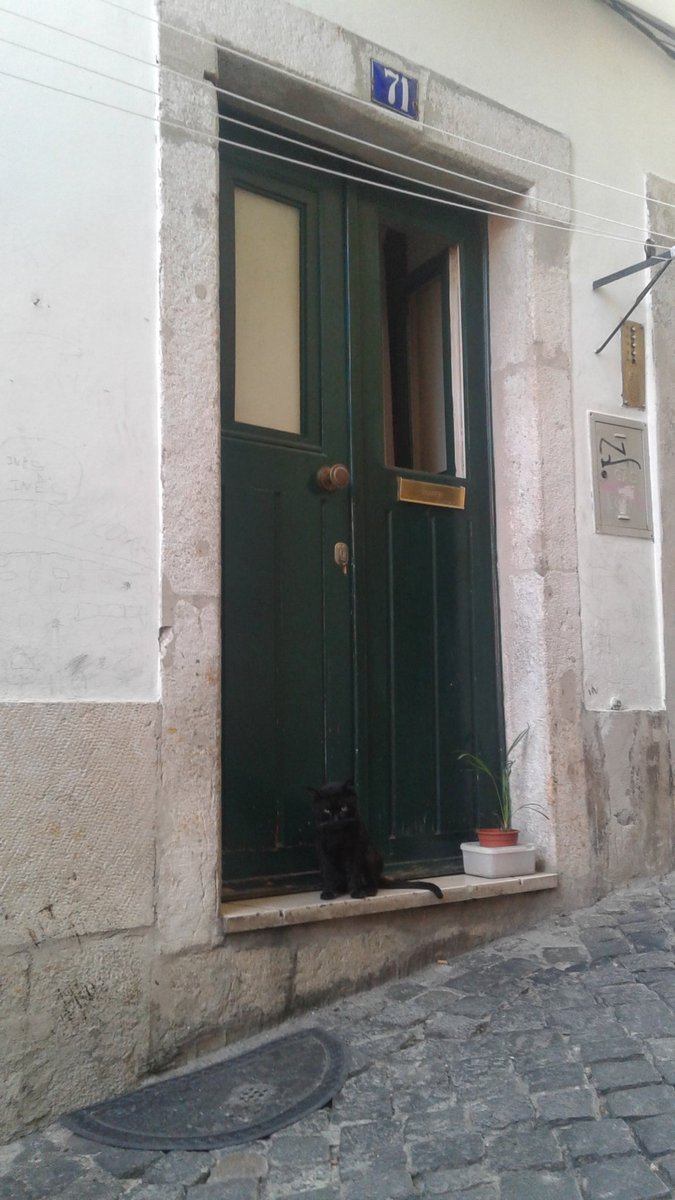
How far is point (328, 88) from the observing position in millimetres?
4391

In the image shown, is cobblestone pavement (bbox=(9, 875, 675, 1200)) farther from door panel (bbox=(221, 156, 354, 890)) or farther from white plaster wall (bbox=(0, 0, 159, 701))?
white plaster wall (bbox=(0, 0, 159, 701))

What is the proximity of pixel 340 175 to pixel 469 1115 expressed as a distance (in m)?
3.66

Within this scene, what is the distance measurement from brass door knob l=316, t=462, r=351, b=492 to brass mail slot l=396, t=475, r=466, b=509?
41cm

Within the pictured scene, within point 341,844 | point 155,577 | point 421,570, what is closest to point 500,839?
point 341,844

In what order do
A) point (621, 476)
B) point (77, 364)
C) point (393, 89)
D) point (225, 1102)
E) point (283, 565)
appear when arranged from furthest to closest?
point (621, 476) < point (393, 89) < point (283, 565) < point (77, 364) < point (225, 1102)

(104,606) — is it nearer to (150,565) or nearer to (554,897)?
(150,565)

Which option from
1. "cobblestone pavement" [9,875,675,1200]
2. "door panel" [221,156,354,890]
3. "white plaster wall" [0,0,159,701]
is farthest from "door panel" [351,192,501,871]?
"white plaster wall" [0,0,159,701]

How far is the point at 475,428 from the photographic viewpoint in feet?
16.7

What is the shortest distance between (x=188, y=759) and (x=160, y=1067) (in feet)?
3.20

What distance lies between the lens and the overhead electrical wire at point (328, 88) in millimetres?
3889

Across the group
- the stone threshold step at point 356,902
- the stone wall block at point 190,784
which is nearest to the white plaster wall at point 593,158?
the stone threshold step at point 356,902

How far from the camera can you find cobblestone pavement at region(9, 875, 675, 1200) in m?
2.77

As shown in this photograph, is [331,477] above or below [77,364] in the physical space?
below

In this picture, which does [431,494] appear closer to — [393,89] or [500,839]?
[500,839]
